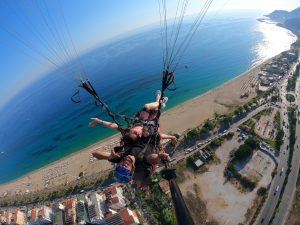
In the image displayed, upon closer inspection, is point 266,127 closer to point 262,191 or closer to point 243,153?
point 243,153

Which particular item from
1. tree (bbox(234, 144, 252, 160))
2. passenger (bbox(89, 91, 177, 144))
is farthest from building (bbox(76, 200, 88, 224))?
passenger (bbox(89, 91, 177, 144))

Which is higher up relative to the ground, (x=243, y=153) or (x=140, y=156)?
(x=243, y=153)

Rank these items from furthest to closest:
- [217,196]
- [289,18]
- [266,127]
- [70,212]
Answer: [289,18], [266,127], [70,212], [217,196]

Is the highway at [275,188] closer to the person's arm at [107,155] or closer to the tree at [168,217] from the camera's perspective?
the tree at [168,217]

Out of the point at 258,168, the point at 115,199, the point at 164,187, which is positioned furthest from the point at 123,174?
the point at 258,168

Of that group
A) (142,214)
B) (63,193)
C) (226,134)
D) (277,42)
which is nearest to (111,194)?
(142,214)

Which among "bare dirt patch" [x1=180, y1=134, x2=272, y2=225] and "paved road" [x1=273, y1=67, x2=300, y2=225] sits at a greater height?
"bare dirt patch" [x1=180, y1=134, x2=272, y2=225]

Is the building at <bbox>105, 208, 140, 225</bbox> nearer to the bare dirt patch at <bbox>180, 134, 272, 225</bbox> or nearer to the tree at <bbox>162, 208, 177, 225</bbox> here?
the tree at <bbox>162, 208, 177, 225</bbox>

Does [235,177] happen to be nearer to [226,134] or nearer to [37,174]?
[226,134]
